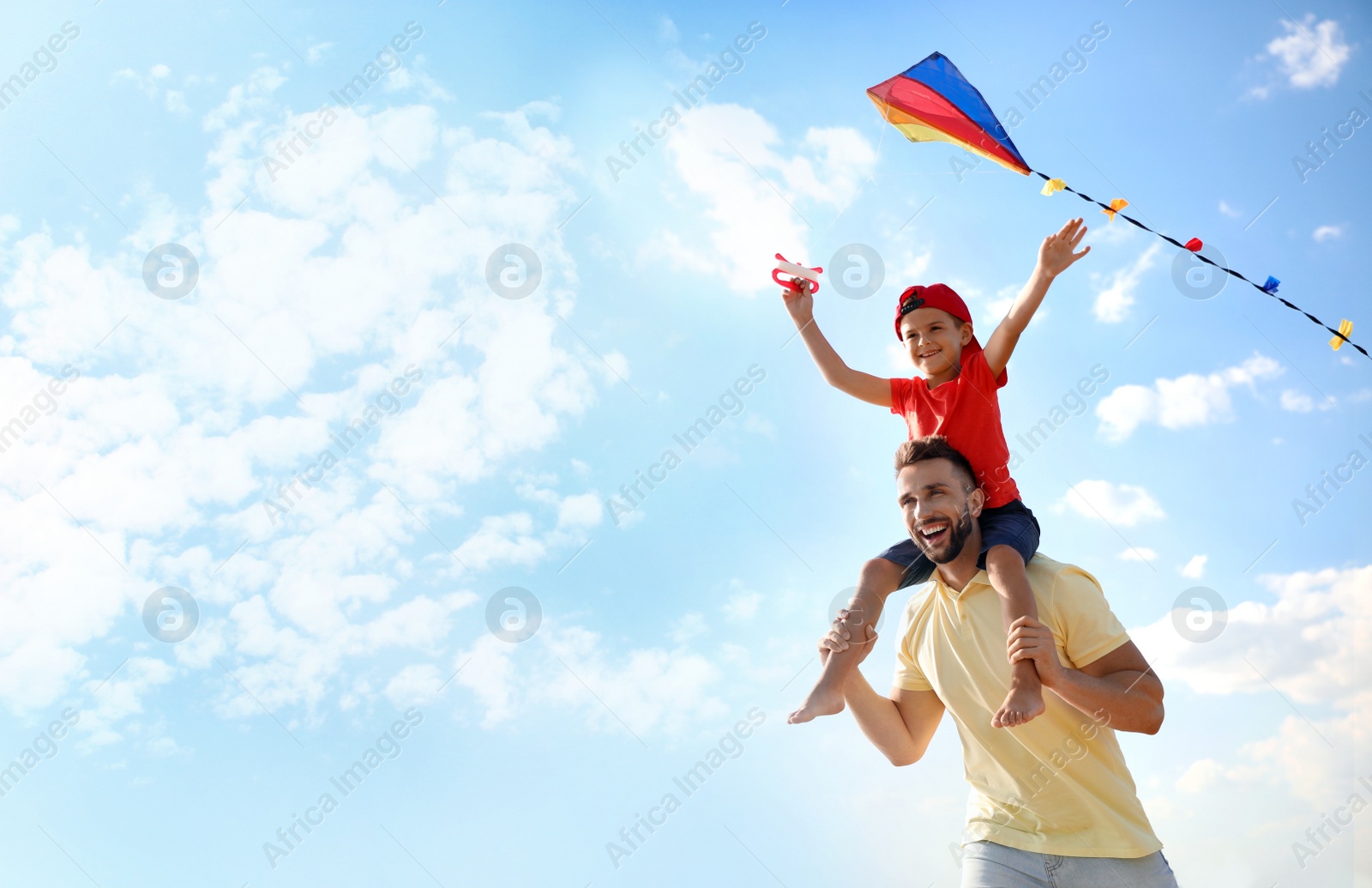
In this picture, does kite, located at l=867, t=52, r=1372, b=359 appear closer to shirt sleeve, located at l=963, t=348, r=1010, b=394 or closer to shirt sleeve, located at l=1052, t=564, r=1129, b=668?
shirt sleeve, located at l=963, t=348, r=1010, b=394

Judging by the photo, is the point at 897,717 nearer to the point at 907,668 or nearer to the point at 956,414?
the point at 907,668

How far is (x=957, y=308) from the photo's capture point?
5297mm

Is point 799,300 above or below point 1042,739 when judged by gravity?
above

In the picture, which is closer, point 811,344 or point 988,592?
point 988,592

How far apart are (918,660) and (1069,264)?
2037 mm

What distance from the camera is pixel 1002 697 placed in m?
4.11

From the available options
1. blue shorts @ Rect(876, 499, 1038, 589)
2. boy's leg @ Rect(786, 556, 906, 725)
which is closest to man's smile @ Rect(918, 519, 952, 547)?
blue shorts @ Rect(876, 499, 1038, 589)

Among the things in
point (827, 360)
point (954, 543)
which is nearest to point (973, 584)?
point (954, 543)

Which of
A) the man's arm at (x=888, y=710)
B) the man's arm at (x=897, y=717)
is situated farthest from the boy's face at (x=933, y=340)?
the man's arm at (x=897, y=717)

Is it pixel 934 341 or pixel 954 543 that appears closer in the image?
pixel 954 543

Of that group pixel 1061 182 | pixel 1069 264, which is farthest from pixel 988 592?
pixel 1061 182

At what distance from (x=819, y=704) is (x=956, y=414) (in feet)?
5.43

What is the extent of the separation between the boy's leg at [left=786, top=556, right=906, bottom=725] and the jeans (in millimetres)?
875

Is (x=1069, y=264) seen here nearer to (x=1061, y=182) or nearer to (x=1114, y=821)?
(x=1061, y=182)
